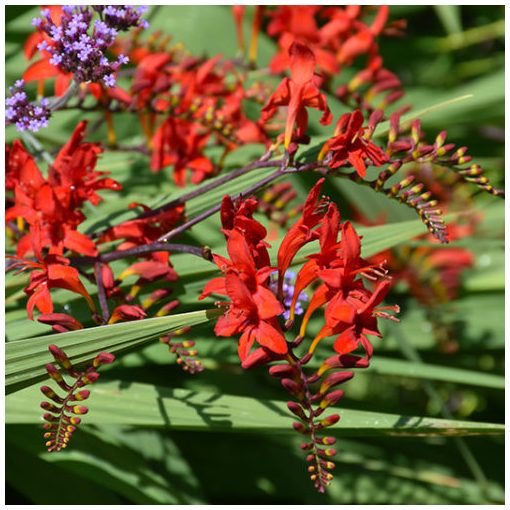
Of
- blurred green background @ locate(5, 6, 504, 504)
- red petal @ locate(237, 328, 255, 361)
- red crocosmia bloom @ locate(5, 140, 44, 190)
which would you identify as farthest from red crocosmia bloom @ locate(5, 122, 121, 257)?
red petal @ locate(237, 328, 255, 361)

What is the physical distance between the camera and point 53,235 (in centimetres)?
78

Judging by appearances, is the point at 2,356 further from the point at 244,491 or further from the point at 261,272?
the point at 244,491

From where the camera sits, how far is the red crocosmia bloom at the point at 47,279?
0.70m

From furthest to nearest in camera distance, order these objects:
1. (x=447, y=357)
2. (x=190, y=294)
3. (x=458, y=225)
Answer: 1. (x=458, y=225)
2. (x=447, y=357)
3. (x=190, y=294)

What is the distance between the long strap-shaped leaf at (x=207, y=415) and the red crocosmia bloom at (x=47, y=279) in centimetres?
17

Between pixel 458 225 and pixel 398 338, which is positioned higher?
pixel 458 225

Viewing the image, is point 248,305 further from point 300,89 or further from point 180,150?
point 180,150

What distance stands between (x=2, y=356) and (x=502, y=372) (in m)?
1.00

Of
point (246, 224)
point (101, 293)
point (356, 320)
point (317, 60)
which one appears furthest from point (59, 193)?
point (317, 60)

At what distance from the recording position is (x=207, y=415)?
0.82m

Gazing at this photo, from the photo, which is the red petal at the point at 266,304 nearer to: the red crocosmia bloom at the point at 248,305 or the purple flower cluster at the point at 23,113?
the red crocosmia bloom at the point at 248,305

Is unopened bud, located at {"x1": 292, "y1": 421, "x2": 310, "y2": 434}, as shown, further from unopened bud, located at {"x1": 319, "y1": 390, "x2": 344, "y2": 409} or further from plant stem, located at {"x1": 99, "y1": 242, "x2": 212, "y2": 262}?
plant stem, located at {"x1": 99, "y1": 242, "x2": 212, "y2": 262}

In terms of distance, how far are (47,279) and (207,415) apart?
22 centimetres

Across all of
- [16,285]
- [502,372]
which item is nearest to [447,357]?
[502,372]
